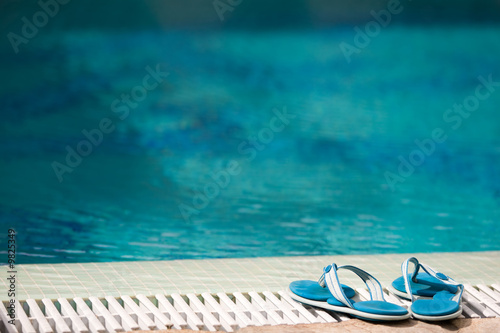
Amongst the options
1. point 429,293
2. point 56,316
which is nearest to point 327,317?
point 429,293

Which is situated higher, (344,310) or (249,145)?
(249,145)

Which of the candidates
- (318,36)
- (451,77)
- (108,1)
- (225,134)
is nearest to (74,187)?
(225,134)

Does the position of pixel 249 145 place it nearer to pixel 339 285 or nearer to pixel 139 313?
pixel 339 285

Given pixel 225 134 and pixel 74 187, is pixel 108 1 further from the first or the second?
pixel 74 187

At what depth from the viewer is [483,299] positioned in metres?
3.62

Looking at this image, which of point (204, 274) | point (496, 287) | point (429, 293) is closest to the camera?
point (429, 293)

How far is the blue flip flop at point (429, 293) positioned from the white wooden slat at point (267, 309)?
0.59 meters

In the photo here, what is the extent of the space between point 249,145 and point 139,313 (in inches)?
220

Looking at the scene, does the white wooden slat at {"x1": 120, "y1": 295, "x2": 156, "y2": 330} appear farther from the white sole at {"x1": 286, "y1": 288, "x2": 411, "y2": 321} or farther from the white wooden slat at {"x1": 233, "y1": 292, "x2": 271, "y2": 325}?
the white sole at {"x1": 286, "y1": 288, "x2": 411, "y2": 321}

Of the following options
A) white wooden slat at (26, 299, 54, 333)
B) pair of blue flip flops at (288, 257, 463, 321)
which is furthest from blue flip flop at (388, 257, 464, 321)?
white wooden slat at (26, 299, 54, 333)

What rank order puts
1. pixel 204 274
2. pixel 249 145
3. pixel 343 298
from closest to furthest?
pixel 343 298 → pixel 204 274 → pixel 249 145

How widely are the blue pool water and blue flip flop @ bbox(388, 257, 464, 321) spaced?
73.2 inches

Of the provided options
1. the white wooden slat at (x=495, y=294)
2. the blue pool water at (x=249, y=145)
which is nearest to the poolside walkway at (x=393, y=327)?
the white wooden slat at (x=495, y=294)

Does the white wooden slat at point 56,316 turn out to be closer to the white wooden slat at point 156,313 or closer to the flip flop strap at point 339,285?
the white wooden slat at point 156,313
